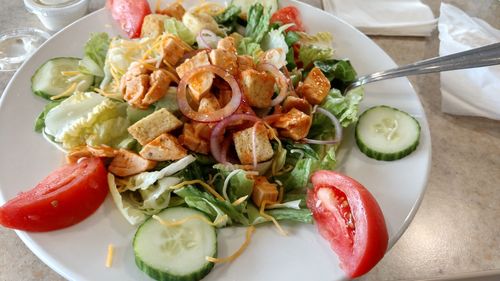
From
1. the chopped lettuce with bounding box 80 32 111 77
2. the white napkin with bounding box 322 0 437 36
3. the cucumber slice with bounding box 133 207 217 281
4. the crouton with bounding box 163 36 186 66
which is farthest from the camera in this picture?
the white napkin with bounding box 322 0 437 36

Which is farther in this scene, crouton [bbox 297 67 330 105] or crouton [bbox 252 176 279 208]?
crouton [bbox 297 67 330 105]

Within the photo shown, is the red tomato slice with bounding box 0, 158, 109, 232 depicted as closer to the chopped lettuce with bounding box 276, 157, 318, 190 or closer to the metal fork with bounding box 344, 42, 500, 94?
the chopped lettuce with bounding box 276, 157, 318, 190

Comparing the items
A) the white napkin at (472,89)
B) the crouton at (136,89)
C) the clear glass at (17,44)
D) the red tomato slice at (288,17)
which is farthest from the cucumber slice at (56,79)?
the white napkin at (472,89)

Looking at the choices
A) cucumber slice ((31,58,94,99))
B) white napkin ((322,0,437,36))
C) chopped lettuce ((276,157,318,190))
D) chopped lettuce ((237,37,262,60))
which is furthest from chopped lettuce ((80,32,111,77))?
white napkin ((322,0,437,36))

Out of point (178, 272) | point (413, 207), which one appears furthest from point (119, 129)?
point (413, 207)

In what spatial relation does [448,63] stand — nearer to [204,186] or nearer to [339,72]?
[339,72]

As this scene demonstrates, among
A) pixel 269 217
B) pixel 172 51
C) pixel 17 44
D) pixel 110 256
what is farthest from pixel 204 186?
pixel 17 44

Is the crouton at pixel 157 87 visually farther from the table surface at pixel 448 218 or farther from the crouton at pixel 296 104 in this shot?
the table surface at pixel 448 218
